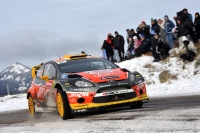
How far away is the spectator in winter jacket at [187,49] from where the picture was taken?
18.9 metres

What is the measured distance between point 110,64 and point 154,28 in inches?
405

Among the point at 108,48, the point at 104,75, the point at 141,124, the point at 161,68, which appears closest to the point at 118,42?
the point at 108,48

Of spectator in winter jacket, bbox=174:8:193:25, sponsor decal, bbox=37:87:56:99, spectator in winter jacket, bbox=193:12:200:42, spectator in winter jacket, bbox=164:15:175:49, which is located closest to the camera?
sponsor decal, bbox=37:87:56:99

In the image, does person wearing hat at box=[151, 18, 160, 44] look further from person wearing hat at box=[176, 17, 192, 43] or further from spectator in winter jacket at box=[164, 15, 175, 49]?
person wearing hat at box=[176, 17, 192, 43]

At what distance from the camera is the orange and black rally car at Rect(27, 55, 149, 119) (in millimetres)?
9219

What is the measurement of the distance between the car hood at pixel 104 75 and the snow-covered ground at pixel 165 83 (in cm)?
657

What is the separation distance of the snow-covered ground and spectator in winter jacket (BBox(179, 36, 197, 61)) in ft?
1.14

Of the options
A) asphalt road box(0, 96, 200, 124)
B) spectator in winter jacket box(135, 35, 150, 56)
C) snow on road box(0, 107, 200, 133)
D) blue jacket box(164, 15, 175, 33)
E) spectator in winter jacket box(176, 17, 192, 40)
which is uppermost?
blue jacket box(164, 15, 175, 33)

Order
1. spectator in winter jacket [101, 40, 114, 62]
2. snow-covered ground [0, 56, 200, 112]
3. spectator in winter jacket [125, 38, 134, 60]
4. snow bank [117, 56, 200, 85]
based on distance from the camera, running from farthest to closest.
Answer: spectator in winter jacket [101, 40, 114, 62] < spectator in winter jacket [125, 38, 134, 60] < snow bank [117, 56, 200, 85] < snow-covered ground [0, 56, 200, 112]

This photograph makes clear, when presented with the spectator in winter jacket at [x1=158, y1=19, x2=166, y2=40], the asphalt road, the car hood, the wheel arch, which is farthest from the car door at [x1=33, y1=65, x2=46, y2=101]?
the spectator in winter jacket at [x1=158, y1=19, x2=166, y2=40]

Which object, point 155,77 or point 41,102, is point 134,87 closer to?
point 41,102

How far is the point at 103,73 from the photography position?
959 cm

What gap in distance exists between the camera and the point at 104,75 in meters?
9.46

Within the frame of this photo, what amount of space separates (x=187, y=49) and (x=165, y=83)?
1927 millimetres
